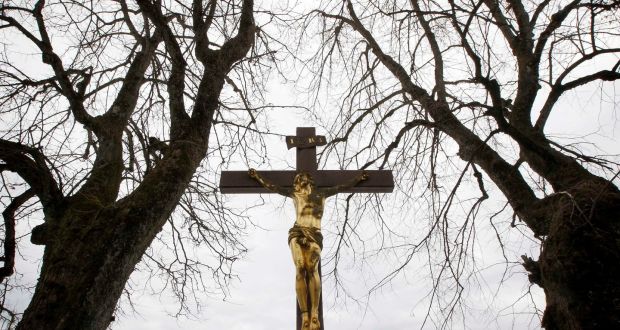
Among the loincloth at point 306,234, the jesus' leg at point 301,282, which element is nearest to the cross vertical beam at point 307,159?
the loincloth at point 306,234

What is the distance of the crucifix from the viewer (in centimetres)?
317

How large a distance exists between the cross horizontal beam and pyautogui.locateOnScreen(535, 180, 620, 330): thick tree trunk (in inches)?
54.1

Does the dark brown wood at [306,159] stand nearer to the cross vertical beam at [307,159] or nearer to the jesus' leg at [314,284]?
the cross vertical beam at [307,159]

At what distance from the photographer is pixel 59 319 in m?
2.55

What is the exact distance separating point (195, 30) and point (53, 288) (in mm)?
2555

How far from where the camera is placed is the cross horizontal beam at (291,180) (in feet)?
12.9

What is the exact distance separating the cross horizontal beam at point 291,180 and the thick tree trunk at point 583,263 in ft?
4.51

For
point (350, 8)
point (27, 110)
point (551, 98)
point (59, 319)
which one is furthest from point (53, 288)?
point (350, 8)

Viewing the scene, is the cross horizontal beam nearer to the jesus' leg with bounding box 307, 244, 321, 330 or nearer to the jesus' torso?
the jesus' torso

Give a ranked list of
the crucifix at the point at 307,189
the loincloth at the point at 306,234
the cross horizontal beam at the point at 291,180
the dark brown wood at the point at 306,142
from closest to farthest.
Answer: the crucifix at the point at 307,189
the loincloth at the point at 306,234
the cross horizontal beam at the point at 291,180
the dark brown wood at the point at 306,142

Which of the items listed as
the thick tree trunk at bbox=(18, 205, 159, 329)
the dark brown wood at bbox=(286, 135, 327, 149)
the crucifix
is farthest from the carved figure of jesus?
the thick tree trunk at bbox=(18, 205, 159, 329)

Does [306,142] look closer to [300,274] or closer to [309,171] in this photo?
[309,171]

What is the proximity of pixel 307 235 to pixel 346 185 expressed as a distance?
756mm

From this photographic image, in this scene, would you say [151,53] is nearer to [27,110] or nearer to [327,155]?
[27,110]
